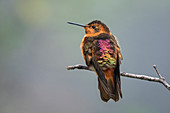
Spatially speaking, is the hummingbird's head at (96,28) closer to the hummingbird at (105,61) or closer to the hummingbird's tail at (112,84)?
the hummingbird at (105,61)

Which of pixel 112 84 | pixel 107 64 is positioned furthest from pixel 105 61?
pixel 112 84

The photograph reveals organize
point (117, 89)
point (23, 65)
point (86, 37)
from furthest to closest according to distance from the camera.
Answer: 1. point (23, 65)
2. point (86, 37)
3. point (117, 89)

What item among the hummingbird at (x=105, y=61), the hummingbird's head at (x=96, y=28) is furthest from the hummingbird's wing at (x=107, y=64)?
the hummingbird's head at (x=96, y=28)

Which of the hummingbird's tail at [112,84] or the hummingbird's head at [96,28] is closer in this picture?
the hummingbird's tail at [112,84]

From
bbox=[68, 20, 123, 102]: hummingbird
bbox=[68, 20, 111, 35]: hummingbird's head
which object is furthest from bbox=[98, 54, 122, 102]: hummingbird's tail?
bbox=[68, 20, 111, 35]: hummingbird's head

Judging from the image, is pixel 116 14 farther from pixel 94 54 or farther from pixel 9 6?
pixel 94 54

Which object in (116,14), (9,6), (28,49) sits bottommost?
(28,49)

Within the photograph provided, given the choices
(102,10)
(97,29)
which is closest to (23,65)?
(102,10)
